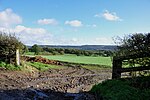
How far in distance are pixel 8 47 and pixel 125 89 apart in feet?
42.7

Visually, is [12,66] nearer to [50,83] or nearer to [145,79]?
[50,83]

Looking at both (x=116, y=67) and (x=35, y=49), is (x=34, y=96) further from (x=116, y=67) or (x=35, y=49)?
(x=35, y=49)

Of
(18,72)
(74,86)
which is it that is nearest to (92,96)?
(74,86)

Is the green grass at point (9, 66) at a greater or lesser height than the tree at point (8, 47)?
lesser

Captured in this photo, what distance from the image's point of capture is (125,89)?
10.9 meters

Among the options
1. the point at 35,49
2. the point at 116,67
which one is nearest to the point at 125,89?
the point at 116,67

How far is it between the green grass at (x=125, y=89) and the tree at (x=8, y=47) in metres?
10.3

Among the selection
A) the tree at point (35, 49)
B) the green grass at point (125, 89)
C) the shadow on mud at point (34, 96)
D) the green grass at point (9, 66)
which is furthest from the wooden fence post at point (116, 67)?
the tree at point (35, 49)

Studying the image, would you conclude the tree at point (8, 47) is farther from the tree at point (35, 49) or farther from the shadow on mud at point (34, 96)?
the tree at point (35, 49)

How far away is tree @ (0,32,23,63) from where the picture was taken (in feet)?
72.4

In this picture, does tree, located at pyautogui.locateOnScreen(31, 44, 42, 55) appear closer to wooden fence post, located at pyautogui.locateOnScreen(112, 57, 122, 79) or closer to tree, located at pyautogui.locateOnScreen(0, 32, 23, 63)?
tree, located at pyautogui.locateOnScreen(0, 32, 23, 63)

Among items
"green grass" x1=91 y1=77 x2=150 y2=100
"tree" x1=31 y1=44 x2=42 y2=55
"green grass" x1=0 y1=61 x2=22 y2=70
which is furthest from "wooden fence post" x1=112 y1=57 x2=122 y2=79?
"tree" x1=31 y1=44 x2=42 y2=55

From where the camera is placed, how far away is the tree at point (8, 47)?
22.1 meters

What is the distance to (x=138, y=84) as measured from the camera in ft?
38.4
